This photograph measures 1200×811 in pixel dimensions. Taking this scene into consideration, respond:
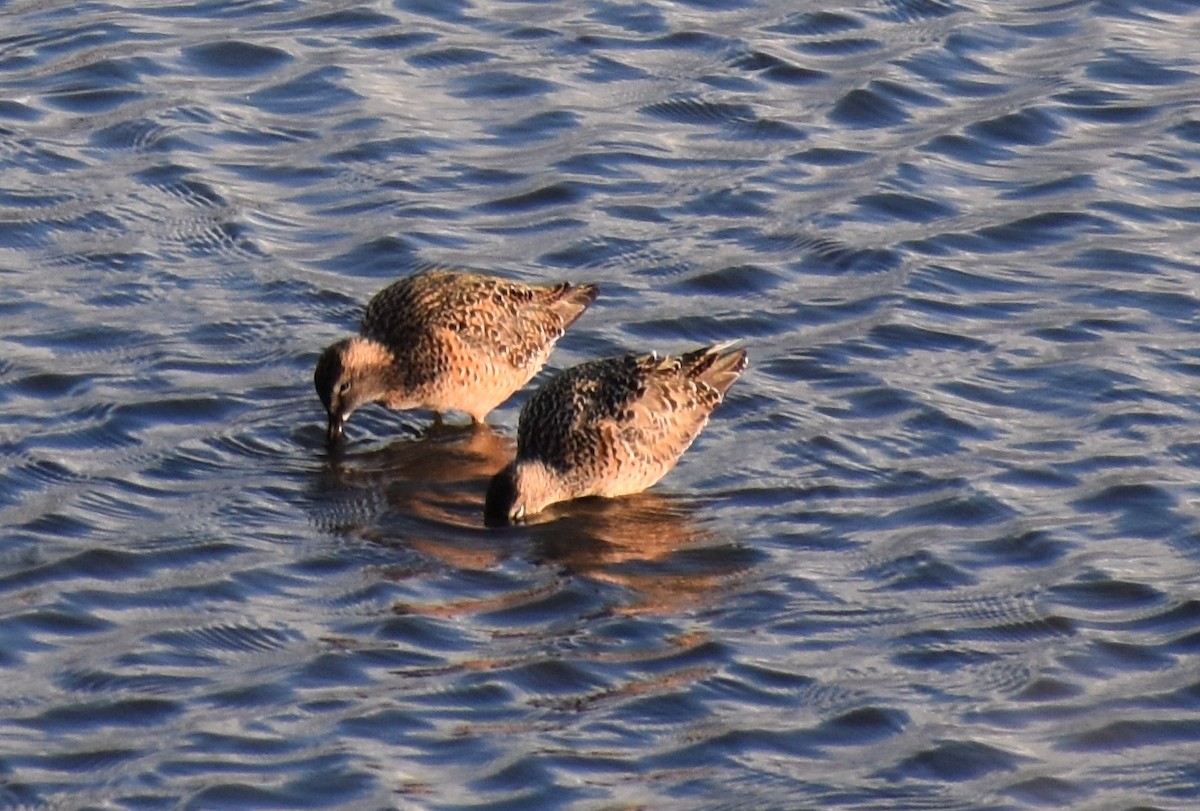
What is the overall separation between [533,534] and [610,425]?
2.06ft

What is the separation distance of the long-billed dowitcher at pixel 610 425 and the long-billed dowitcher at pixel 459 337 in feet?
1.27

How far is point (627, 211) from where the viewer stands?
38.5 feet

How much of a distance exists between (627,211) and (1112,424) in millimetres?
2694

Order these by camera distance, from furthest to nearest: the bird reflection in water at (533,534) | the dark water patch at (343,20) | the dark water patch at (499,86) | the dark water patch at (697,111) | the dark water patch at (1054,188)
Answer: the dark water patch at (343,20) → the dark water patch at (499,86) → the dark water patch at (697,111) → the dark water patch at (1054,188) → the bird reflection in water at (533,534)

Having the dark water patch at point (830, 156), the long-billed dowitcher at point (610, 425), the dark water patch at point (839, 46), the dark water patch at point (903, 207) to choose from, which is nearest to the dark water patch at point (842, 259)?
the dark water patch at point (903, 207)

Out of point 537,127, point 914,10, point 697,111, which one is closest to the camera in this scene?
point 537,127

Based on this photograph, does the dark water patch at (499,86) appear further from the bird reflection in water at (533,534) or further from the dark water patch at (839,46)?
the bird reflection in water at (533,534)

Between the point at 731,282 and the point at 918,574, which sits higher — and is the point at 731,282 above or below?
above

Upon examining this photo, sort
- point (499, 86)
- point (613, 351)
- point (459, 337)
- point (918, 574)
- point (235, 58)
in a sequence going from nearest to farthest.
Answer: point (918, 574) → point (459, 337) → point (613, 351) → point (499, 86) → point (235, 58)

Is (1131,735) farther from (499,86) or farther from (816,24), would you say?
(816,24)

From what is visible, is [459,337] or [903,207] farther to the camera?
[903,207]

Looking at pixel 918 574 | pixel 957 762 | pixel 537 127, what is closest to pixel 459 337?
pixel 537 127

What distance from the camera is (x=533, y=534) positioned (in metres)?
9.51

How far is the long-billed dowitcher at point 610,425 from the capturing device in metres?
9.75
